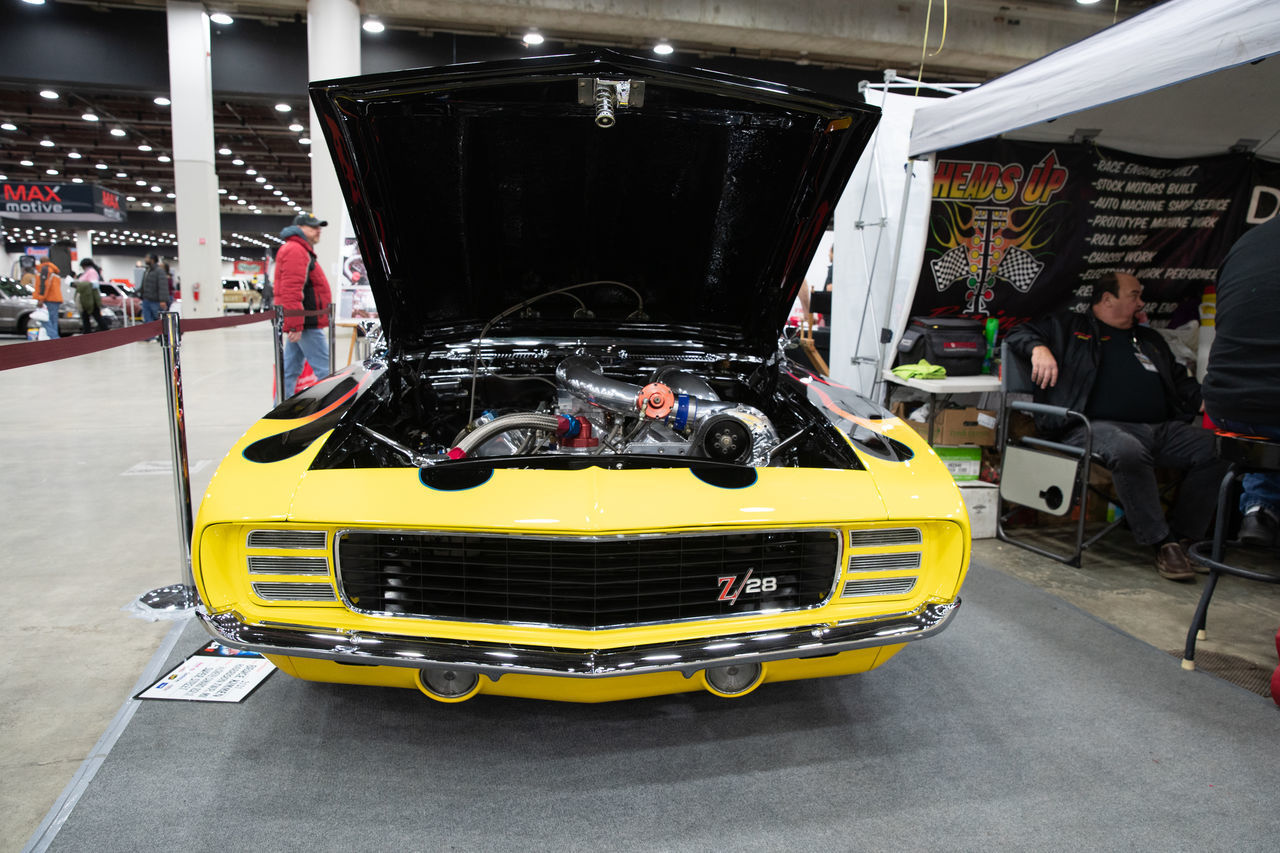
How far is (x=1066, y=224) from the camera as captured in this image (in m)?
3.78

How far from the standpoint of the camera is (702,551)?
4.90 feet

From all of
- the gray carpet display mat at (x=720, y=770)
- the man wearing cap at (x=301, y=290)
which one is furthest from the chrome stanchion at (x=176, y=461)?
the man wearing cap at (x=301, y=290)

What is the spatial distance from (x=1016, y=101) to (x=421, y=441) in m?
2.68

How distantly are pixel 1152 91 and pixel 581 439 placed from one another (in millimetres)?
2744

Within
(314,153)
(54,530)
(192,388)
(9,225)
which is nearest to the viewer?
(54,530)

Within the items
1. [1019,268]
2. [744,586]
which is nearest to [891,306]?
[1019,268]

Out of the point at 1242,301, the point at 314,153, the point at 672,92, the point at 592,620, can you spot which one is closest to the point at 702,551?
Answer: the point at 592,620

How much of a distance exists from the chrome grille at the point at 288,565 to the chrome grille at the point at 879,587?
1.10m

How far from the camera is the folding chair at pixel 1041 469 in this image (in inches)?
118

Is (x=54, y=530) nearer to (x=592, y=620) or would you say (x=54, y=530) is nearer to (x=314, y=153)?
(x=592, y=620)

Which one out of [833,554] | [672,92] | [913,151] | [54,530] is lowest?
[54,530]

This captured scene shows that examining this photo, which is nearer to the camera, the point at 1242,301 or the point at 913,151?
the point at 1242,301

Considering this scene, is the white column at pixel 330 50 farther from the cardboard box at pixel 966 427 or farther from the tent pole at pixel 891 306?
the cardboard box at pixel 966 427

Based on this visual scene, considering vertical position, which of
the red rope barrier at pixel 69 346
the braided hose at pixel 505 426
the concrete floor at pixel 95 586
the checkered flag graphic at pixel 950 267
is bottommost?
the concrete floor at pixel 95 586
